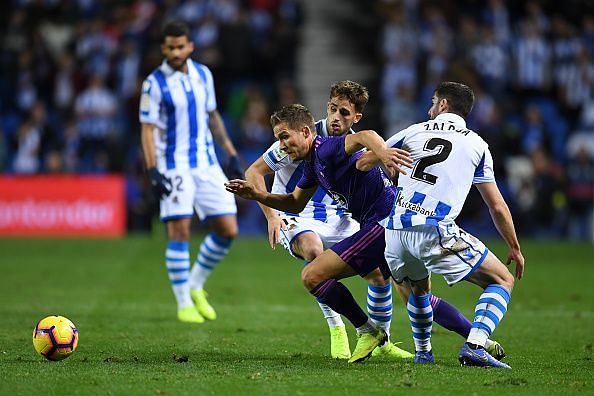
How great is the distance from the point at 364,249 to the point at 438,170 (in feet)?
2.66

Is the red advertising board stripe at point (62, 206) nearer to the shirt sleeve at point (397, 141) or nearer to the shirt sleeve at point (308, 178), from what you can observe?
the shirt sleeve at point (308, 178)

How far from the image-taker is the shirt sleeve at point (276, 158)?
8.30 m

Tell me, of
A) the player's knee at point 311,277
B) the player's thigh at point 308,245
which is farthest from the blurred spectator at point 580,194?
the player's knee at point 311,277

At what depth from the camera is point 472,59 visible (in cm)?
2208

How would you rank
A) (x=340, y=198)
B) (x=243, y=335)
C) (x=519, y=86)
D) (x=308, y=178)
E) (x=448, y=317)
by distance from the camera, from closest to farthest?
(x=308, y=178) < (x=340, y=198) < (x=448, y=317) < (x=243, y=335) < (x=519, y=86)

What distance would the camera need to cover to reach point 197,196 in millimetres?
10773

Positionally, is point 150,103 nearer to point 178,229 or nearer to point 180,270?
point 178,229

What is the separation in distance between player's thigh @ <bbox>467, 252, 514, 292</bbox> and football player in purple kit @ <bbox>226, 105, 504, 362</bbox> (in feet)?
2.44

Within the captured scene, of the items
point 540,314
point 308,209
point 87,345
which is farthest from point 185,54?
point 540,314

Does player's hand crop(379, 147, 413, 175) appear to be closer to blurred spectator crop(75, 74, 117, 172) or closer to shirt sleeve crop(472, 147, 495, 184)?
shirt sleeve crop(472, 147, 495, 184)

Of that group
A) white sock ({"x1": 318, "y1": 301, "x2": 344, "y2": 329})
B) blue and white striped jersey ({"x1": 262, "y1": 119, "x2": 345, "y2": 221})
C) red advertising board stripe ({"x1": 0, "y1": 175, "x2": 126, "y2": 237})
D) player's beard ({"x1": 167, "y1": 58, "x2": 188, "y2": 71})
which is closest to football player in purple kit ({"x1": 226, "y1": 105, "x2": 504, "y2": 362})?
white sock ({"x1": 318, "y1": 301, "x2": 344, "y2": 329})

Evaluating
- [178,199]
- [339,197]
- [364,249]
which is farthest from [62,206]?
[364,249]

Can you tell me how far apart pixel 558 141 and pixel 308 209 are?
579 inches

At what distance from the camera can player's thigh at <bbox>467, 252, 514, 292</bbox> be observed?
7.18m
